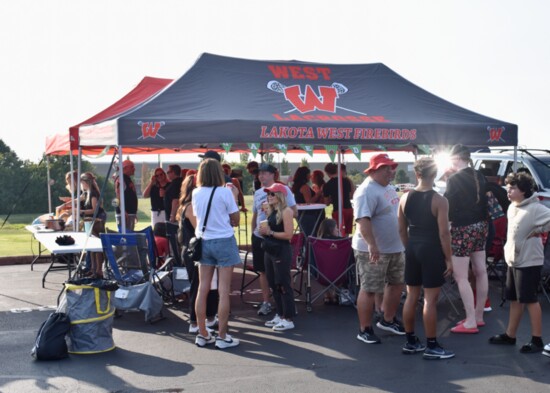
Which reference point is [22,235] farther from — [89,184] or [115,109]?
[89,184]

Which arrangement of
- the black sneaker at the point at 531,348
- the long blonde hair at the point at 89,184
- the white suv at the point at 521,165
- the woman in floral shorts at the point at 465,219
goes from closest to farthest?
1. the black sneaker at the point at 531,348
2. the woman in floral shorts at the point at 465,219
3. the long blonde hair at the point at 89,184
4. the white suv at the point at 521,165

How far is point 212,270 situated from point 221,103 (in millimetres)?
3455

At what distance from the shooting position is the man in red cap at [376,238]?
232 inches

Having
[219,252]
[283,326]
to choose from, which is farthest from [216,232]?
[283,326]

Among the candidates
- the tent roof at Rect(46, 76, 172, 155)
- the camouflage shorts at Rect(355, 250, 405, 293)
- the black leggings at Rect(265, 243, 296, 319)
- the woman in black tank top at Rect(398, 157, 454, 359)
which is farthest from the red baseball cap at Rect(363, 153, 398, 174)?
the tent roof at Rect(46, 76, 172, 155)

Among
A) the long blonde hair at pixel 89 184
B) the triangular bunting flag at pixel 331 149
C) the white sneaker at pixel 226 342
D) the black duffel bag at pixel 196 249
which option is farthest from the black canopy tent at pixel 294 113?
the white sneaker at pixel 226 342

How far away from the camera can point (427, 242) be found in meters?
A: 5.38

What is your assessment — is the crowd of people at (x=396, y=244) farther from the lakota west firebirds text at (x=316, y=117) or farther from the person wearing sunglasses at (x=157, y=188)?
the person wearing sunglasses at (x=157, y=188)

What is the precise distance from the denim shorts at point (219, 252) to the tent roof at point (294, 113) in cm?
229

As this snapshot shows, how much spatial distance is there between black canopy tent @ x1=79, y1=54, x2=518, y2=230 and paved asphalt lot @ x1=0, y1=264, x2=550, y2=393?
Result: 2303mm

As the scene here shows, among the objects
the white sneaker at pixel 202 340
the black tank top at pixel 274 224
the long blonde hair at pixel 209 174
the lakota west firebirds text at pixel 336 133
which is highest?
the lakota west firebirds text at pixel 336 133

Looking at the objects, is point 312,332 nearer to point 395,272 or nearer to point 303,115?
point 395,272

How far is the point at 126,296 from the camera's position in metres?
7.07

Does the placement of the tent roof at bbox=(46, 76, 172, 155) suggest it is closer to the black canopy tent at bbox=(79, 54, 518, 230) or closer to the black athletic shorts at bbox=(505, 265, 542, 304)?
the black canopy tent at bbox=(79, 54, 518, 230)
